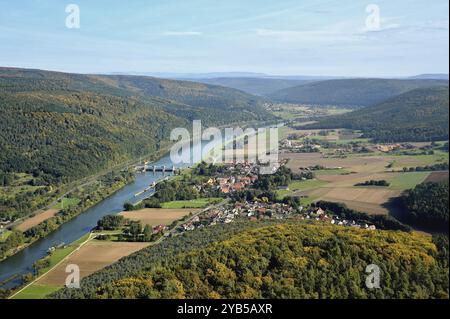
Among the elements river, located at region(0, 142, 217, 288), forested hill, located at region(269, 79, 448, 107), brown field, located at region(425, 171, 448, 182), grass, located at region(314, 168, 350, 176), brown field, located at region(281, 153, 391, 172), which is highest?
forested hill, located at region(269, 79, 448, 107)

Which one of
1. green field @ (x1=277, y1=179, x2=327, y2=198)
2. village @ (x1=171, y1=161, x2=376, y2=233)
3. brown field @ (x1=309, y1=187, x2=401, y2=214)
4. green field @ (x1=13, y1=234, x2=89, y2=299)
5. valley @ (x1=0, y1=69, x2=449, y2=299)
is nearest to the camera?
valley @ (x1=0, y1=69, x2=449, y2=299)

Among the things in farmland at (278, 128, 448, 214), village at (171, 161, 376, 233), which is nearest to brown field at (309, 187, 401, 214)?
farmland at (278, 128, 448, 214)

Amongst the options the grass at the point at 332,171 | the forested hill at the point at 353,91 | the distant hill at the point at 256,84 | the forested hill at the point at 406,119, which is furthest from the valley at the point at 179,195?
the distant hill at the point at 256,84

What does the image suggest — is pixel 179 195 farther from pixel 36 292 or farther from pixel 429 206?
pixel 36 292

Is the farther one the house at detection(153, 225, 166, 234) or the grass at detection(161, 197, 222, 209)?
the grass at detection(161, 197, 222, 209)

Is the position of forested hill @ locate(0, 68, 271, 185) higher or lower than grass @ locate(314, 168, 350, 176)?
higher

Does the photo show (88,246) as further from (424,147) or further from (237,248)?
(424,147)

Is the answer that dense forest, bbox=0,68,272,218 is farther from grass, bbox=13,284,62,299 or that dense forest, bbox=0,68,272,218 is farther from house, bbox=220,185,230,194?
house, bbox=220,185,230,194
